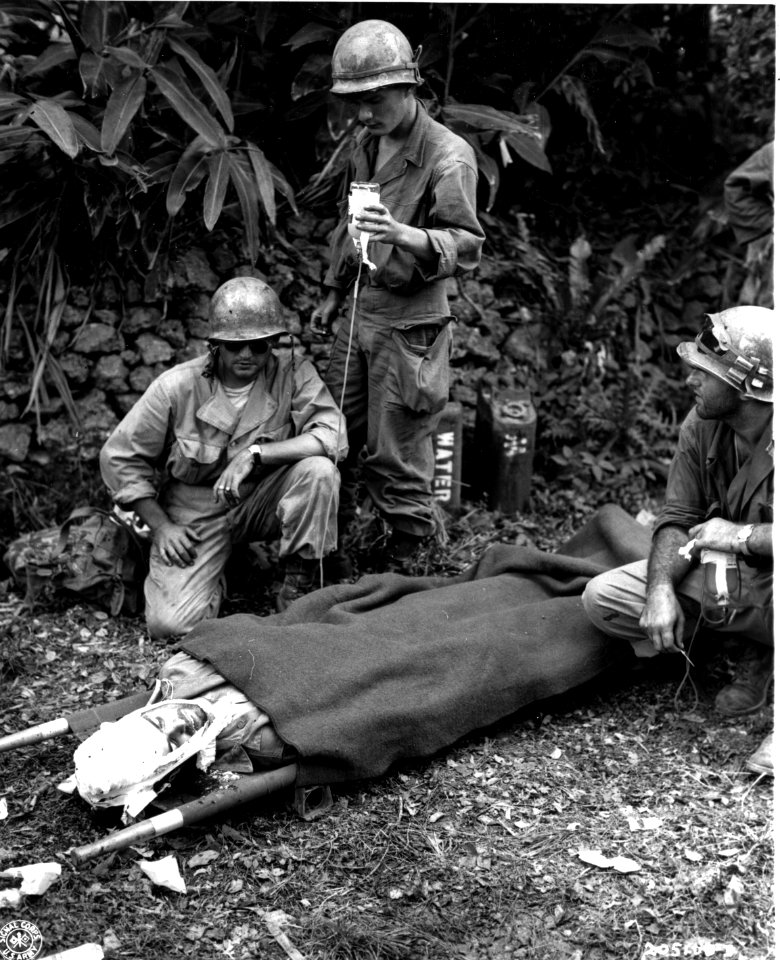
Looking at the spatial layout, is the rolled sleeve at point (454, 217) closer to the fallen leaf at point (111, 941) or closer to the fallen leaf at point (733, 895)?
the fallen leaf at point (733, 895)

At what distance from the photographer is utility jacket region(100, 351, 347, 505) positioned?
5.12m

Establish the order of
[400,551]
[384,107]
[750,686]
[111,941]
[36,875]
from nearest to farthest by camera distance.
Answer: [111,941]
[36,875]
[750,686]
[384,107]
[400,551]

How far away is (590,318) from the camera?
7328mm

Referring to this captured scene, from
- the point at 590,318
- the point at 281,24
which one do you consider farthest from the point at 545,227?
the point at 281,24

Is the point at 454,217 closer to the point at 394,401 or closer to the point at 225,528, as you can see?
the point at 394,401

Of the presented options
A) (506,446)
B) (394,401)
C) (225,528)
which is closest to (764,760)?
(394,401)

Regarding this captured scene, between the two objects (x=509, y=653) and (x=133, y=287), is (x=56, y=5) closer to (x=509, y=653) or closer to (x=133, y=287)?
(x=133, y=287)

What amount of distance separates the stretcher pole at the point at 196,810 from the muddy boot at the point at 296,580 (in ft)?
4.79

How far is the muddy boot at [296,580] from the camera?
17.1ft

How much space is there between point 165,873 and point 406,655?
3.89 feet

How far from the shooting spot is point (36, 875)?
3.33 meters

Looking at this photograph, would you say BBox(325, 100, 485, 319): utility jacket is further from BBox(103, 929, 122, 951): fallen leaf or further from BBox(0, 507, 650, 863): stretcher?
BBox(103, 929, 122, 951): fallen leaf

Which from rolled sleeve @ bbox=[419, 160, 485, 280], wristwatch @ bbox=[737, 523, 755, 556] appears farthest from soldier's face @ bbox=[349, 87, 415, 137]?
wristwatch @ bbox=[737, 523, 755, 556]

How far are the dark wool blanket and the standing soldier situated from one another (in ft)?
2.21
